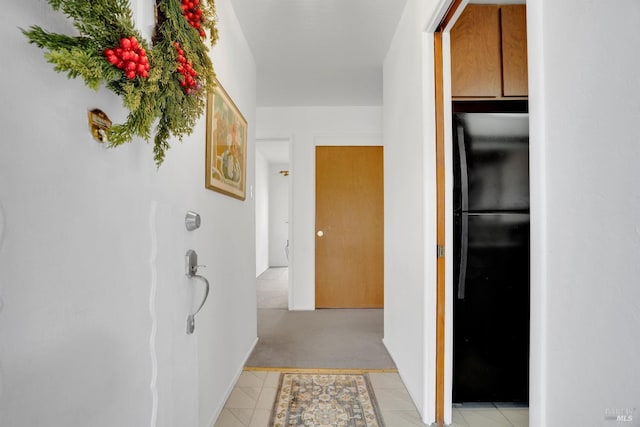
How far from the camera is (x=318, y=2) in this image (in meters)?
2.08

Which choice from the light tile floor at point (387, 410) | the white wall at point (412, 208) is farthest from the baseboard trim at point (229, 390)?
the white wall at point (412, 208)

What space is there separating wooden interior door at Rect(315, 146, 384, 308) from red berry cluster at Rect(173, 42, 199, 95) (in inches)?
121

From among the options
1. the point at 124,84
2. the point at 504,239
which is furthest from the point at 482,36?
the point at 124,84

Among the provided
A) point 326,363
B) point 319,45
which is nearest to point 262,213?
point 319,45

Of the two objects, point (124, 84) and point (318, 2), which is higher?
point (318, 2)

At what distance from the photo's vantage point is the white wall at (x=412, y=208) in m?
1.72

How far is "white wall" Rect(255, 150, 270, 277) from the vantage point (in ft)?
20.8

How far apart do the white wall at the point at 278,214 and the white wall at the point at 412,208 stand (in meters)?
5.13

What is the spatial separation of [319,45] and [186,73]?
1978 mm

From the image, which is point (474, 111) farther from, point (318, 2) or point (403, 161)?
point (318, 2)

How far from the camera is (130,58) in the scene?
67cm

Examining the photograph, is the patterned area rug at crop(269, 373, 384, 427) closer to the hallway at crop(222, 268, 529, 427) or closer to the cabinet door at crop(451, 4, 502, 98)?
the hallway at crop(222, 268, 529, 427)

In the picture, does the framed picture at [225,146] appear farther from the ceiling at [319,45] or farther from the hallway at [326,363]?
the hallway at [326,363]

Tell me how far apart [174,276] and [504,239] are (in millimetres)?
1716
